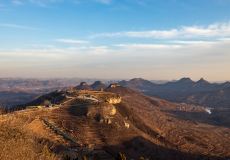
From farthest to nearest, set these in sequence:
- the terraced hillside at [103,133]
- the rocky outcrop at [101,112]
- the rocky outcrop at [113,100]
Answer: the rocky outcrop at [113,100], the rocky outcrop at [101,112], the terraced hillside at [103,133]

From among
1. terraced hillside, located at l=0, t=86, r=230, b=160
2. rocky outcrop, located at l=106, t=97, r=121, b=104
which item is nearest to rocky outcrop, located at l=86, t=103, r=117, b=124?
terraced hillside, located at l=0, t=86, r=230, b=160

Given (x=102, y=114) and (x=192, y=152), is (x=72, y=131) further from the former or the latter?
(x=192, y=152)

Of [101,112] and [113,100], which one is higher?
[113,100]

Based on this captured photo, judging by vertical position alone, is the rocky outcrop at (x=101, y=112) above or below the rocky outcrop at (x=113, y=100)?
below

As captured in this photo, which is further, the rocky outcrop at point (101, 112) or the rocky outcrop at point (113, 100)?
the rocky outcrop at point (113, 100)

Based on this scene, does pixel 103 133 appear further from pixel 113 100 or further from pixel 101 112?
pixel 113 100

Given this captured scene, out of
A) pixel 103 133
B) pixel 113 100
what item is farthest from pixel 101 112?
pixel 113 100

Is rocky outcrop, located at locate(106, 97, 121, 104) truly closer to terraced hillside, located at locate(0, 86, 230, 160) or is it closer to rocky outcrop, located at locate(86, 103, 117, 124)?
terraced hillside, located at locate(0, 86, 230, 160)

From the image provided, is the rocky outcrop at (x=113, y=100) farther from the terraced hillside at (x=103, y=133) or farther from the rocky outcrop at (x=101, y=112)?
the rocky outcrop at (x=101, y=112)

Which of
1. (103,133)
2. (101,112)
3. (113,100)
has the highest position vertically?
(113,100)

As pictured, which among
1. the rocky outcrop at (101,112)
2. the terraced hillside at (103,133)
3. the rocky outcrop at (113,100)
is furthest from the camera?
the rocky outcrop at (113,100)

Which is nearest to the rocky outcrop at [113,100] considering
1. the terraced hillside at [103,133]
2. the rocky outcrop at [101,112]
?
the terraced hillside at [103,133]

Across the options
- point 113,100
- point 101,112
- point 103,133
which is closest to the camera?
point 103,133
